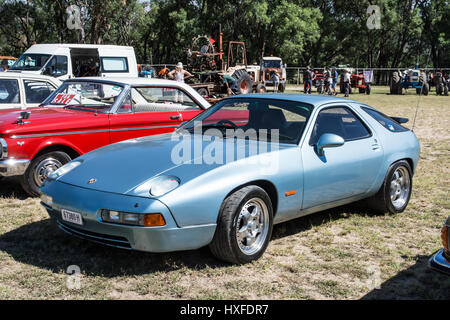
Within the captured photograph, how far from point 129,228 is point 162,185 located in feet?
1.30

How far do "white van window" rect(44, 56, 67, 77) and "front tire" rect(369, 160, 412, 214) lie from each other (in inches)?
478

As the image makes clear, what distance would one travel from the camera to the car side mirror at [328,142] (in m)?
4.30

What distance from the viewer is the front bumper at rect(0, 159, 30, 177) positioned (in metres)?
5.52

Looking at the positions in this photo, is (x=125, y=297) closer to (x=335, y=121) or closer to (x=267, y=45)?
(x=335, y=121)

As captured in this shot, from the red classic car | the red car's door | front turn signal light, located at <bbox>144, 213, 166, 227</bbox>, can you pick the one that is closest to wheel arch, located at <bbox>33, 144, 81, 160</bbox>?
the red classic car

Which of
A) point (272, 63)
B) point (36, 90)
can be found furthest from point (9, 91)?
point (272, 63)

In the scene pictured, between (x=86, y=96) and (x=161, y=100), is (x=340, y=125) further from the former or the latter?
(x=86, y=96)

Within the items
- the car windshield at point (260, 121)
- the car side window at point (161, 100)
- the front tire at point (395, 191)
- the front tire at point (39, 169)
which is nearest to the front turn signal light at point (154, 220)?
the car windshield at point (260, 121)

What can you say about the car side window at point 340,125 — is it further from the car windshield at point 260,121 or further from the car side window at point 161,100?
the car side window at point 161,100

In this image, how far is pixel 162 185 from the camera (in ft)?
11.7

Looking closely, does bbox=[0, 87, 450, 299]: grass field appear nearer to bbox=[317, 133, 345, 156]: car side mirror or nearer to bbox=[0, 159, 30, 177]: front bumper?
bbox=[0, 159, 30, 177]: front bumper

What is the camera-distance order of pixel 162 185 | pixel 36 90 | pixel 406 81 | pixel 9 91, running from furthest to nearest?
pixel 406 81
pixel 36 90
pixel 9 91
pixel 162 185

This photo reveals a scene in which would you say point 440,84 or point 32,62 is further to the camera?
point 440,84

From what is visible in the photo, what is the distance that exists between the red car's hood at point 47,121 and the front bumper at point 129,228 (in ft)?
7.36
